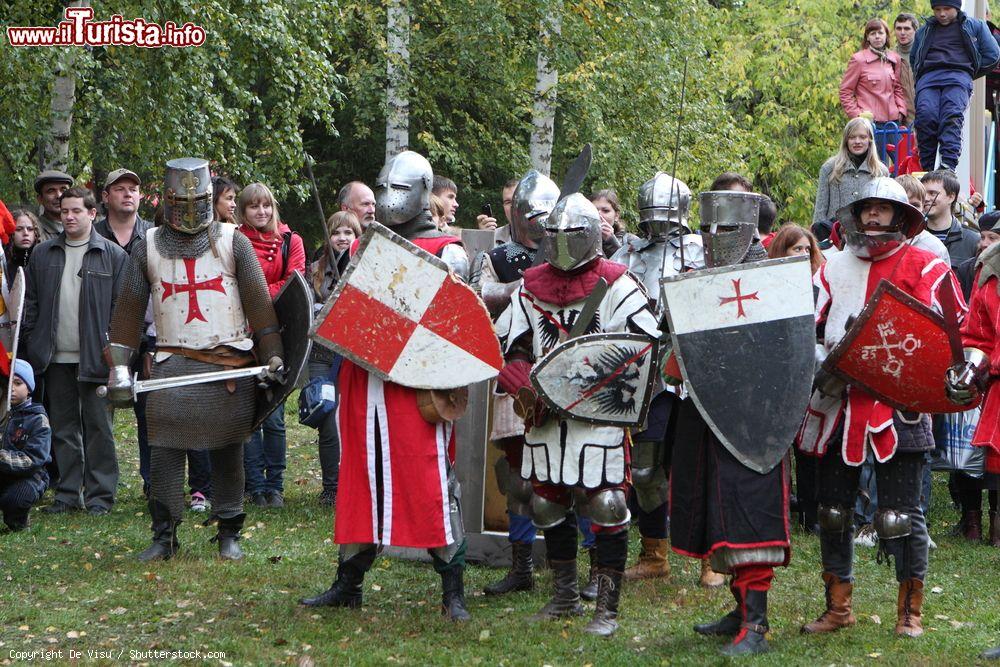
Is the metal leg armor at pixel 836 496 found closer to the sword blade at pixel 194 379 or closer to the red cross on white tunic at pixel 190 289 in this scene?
the sword blade at pixel 194 379

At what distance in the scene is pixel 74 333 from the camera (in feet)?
25.5

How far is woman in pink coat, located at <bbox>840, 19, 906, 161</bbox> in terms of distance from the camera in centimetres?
1090

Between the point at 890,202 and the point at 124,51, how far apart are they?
8724mm

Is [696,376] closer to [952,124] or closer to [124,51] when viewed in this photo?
[952,124]

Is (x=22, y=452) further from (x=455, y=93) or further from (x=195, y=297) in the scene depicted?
(x=455, y=93)

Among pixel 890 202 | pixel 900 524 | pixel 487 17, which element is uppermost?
pixel 487 17

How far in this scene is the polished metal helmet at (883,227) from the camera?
4996mm

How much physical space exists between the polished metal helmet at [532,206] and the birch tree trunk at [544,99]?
30.3 ft

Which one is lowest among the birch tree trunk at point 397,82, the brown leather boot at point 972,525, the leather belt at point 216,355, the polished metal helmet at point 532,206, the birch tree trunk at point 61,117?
the brown leather boot at point 972,525

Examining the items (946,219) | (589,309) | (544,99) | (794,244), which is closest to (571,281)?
(589,309)

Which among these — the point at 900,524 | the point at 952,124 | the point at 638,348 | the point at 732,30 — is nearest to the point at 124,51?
the point at 952,124

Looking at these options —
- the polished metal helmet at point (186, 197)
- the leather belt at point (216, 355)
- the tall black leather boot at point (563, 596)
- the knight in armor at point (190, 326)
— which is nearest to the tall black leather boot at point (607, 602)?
the tall black leather boot at point (563, 596)

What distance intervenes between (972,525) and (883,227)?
3152mm

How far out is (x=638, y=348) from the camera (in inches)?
200
